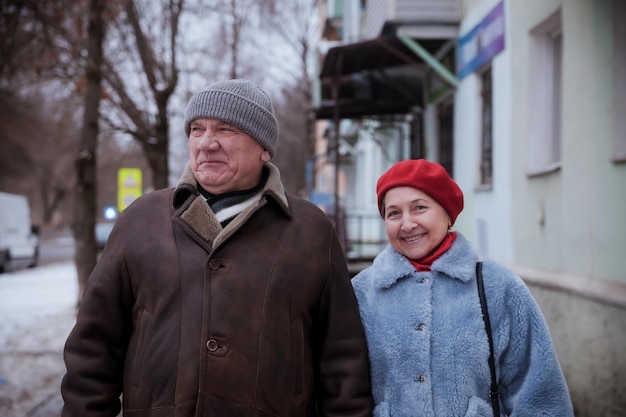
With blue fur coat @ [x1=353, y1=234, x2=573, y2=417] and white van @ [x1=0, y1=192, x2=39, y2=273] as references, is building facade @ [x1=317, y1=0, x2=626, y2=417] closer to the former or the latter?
blue fur coat @ [x1=353, y1=234, x2=573, y2=417]

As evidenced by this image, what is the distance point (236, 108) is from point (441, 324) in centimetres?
92

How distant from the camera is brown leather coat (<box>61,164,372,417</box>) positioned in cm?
209

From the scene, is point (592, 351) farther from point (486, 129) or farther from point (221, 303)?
point (486, 129)

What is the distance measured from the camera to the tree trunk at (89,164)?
961 centimetres

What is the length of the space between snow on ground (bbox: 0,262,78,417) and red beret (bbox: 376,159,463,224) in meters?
4.09

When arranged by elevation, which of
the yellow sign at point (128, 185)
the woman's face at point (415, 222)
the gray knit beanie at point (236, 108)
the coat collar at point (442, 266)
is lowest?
the coat collar at point (442, 266)

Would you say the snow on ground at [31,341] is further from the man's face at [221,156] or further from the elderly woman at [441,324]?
the elderly woman at [441,324]

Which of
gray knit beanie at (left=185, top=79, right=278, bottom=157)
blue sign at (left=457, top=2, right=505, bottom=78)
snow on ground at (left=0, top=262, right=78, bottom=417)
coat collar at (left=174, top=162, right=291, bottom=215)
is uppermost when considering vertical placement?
blue sign at (left=457, top=2, right=505, bottom=78)

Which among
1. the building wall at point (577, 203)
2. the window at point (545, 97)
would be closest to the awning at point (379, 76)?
the building wall at point (577, 203)

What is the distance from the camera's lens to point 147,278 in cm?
215

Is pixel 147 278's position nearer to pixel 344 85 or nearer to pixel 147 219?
pixel 147 219

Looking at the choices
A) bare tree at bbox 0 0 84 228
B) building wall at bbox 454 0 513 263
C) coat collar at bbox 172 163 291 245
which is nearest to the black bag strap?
coat collar at bbox 172 163 291 245

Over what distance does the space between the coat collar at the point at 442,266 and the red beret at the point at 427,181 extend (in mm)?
133

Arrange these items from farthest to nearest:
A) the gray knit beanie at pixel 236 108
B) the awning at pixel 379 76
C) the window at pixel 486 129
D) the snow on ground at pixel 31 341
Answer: the awning at pixel 379 76, the window at pixel 486 129, the snow on ground at pixel 31 341, the gray knit beanie at pixel 236 108
